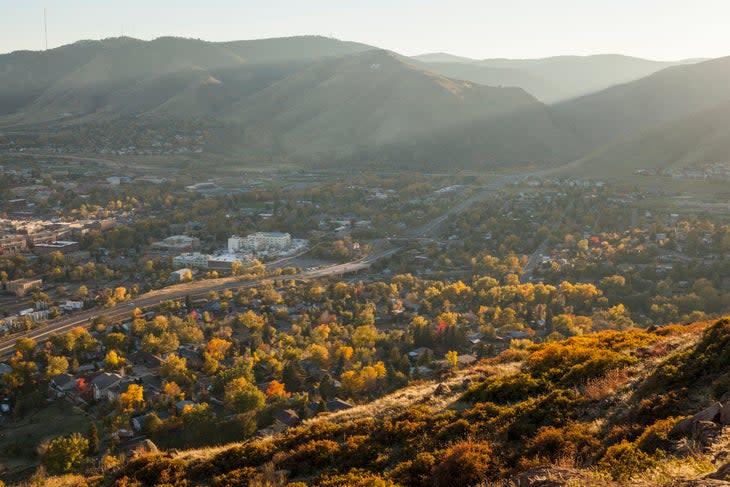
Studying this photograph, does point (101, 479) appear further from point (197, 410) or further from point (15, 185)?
point (15, 185)

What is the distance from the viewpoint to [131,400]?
24844 mm

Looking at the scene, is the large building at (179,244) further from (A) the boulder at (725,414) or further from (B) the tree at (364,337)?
(A) the boulder at (725,414)

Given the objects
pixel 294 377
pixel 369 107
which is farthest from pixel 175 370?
pixel 369 107

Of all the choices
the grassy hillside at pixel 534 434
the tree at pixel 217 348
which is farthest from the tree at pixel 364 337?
the grassy hillside at pixel 534 434

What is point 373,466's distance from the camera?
9.68m

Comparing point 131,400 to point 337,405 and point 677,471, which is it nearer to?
A: point 337,405

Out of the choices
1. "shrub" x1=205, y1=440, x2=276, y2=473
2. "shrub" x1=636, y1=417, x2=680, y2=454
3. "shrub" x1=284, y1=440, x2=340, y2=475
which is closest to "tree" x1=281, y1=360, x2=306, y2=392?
"shrub" x1=205, y1=440, x2=276, y2=473

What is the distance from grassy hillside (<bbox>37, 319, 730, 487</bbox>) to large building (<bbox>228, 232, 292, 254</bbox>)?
47408 mm

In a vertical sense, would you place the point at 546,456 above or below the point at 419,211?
above

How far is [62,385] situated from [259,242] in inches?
1343

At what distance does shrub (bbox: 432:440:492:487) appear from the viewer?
811 cm

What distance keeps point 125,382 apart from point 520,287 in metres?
25.9

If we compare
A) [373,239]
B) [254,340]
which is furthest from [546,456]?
[373,239]

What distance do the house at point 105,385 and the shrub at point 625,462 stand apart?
22431 millimetres
